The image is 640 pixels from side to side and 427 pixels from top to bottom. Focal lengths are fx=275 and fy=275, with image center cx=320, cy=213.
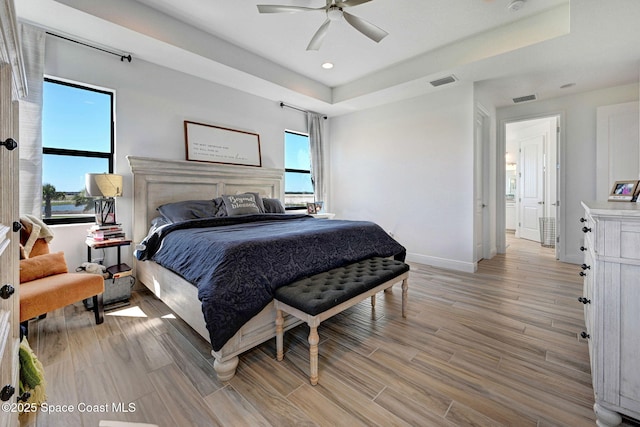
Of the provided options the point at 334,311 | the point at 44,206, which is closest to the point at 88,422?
the point at 334,311

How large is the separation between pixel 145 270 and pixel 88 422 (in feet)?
5.58

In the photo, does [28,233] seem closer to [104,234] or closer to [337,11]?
[104,234]

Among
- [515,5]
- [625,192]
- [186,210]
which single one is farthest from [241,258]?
[515,5]

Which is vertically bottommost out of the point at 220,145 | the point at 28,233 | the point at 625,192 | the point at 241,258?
the point at 241,258

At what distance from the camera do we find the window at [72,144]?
2.72 meters

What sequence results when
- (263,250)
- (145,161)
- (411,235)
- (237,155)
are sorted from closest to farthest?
(263,250) < (145,161) < (237,155) < (411,235)

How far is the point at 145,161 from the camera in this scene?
122 inches

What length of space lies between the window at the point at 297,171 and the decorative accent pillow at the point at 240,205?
4.90 feet

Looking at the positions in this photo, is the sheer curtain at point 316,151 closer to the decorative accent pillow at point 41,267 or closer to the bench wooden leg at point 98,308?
the bench wooden leg at point 98,308

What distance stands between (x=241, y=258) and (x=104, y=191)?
1825mm

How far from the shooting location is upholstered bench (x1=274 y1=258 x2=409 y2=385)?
159 cm

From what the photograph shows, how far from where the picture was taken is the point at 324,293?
1740 millimetres

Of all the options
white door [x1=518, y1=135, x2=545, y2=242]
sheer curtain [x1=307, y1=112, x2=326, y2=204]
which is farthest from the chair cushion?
white door [x1=518, y1=135, x2=545, y2=242]

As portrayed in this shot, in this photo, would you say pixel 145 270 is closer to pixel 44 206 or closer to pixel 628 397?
pixel 44 206
